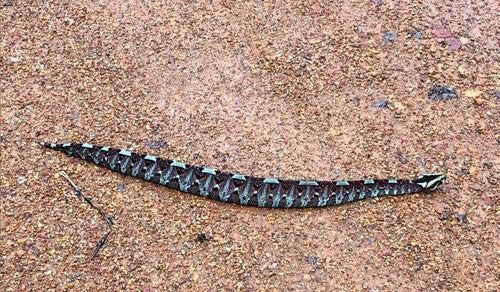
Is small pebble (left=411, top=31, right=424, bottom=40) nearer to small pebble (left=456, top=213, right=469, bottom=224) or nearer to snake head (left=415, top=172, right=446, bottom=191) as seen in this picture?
snake head (left=415, top=172, right=446, bottom=191)

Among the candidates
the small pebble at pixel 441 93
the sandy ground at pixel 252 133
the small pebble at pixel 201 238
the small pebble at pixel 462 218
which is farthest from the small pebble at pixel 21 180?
the small pebble at pixel 441 93

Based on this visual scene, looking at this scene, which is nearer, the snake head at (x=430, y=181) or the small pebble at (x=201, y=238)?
the small pebble at (x=201, y=238)

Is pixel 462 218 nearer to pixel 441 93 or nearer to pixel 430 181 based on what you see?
pixel 430 181

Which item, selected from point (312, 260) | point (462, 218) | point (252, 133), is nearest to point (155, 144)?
point (252, 133)

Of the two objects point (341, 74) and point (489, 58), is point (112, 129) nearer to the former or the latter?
point (341, 74)

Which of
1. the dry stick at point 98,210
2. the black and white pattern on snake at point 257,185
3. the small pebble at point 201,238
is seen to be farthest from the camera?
the black and white pattern on snake at point 257,185

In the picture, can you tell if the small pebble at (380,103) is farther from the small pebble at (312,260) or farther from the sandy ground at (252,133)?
the small pebble at (312,260)

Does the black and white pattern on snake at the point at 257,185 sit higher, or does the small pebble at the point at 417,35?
the small pebble at the point at 417,35
